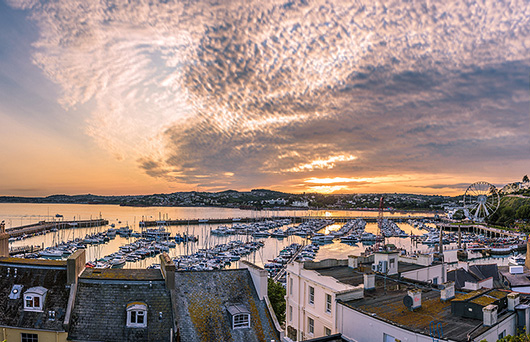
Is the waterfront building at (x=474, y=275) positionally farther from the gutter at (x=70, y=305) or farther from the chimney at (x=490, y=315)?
the gutter at (x=70, y=305)

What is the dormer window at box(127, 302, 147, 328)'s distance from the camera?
15.5 meters

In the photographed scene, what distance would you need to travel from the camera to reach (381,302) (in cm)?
1725

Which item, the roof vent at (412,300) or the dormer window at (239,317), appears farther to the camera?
the dormer window at (239,317)

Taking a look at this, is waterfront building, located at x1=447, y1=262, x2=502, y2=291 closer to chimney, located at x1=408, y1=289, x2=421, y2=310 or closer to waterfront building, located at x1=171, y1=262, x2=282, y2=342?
chimney, located at x1=408, y1=289, x2=421, y2=310

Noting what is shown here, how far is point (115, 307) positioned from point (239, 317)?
5765mm

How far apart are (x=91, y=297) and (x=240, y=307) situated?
7.06 meters

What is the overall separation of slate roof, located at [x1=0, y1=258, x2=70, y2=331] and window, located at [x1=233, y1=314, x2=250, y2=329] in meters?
7.57

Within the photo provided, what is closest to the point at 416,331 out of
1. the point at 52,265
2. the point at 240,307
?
the point at 240,307

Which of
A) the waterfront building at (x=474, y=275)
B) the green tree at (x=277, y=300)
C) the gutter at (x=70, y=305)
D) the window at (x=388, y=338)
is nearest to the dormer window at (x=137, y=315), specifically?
the gutter at (x=70, y=305)

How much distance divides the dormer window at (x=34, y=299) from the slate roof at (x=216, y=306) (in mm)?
5921

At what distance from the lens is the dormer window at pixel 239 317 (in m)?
16.4

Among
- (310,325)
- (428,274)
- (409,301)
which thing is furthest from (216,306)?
(428,274)

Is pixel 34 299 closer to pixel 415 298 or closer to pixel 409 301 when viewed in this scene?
pixel 409 301

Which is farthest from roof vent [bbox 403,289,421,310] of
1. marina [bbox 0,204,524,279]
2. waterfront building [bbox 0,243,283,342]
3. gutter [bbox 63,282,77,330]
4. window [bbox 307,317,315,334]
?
marina [bbox 0,204,524,279]
